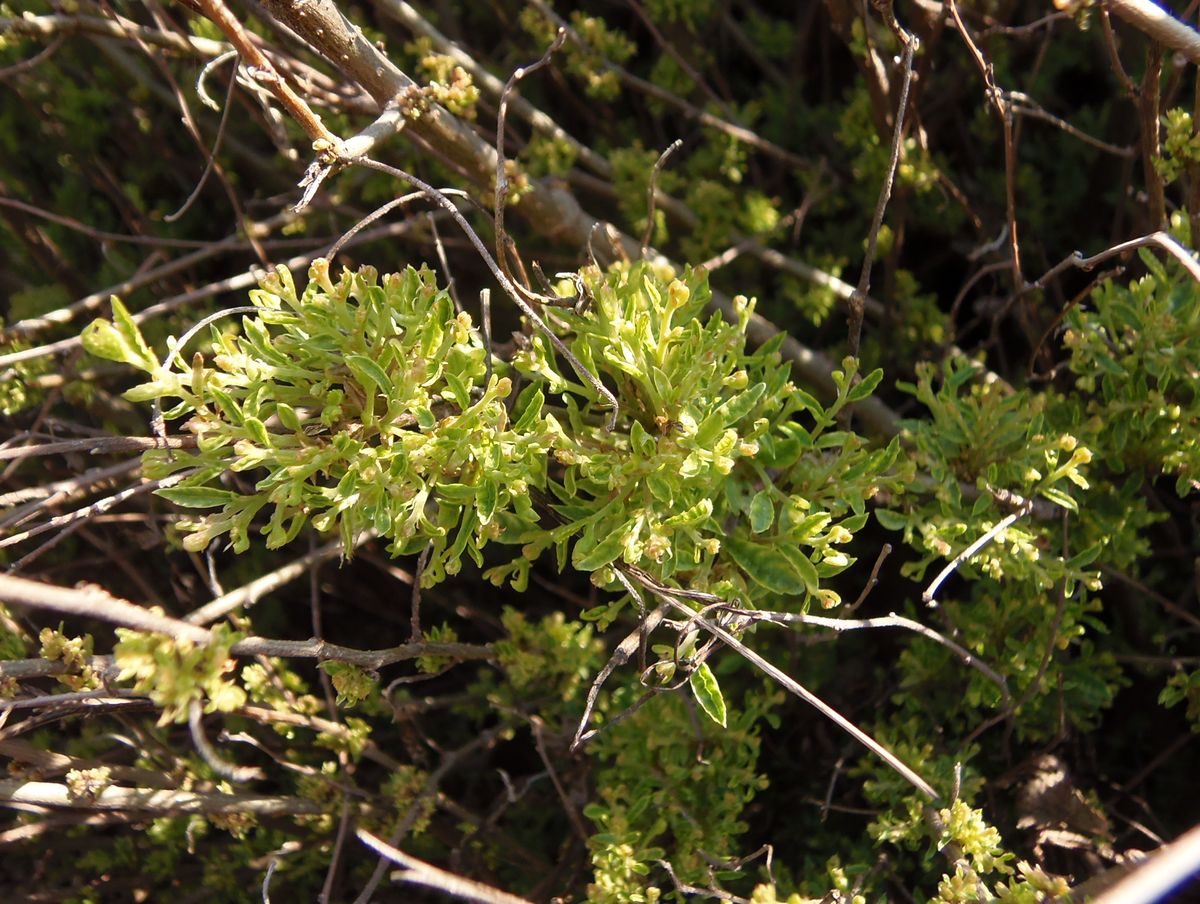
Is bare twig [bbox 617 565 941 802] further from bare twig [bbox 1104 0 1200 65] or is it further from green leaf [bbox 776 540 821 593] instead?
bare twig [bbox 1104 0 1200 65]

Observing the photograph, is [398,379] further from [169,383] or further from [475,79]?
[475,79]

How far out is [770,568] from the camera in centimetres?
130

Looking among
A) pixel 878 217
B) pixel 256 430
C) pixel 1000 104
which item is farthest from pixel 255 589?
pixel 1000 104

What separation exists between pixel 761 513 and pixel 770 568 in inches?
3.4

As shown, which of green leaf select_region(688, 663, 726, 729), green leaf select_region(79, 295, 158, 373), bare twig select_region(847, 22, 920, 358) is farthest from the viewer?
bare twig select_region(847, 22, 920, 358)

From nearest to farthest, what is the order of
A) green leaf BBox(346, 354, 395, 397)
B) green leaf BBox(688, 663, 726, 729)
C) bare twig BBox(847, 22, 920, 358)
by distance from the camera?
green leaf BBox(346, 354, 395, 397), green leaf BBox(688, 663, 726, 729), bare twig BBox(847, 22, 920, 358)

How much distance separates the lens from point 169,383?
1.06 metres

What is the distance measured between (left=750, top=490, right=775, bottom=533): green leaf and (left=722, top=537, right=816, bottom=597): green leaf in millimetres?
53

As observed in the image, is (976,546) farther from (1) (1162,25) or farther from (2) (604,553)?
(1) (1162,25)

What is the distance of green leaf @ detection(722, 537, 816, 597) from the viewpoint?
4.22ft

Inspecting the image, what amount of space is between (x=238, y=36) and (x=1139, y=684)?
2059 mm

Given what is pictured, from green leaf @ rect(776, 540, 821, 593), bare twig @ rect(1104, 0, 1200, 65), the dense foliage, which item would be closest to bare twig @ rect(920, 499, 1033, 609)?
the dense foliage

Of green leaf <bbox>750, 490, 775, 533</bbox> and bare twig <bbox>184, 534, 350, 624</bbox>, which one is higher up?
green leaf <bbox>750, 490, 775, 533</bbox>

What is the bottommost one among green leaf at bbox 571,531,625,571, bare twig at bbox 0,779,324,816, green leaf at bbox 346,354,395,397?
bare twig at bbox 0,779,324,816
